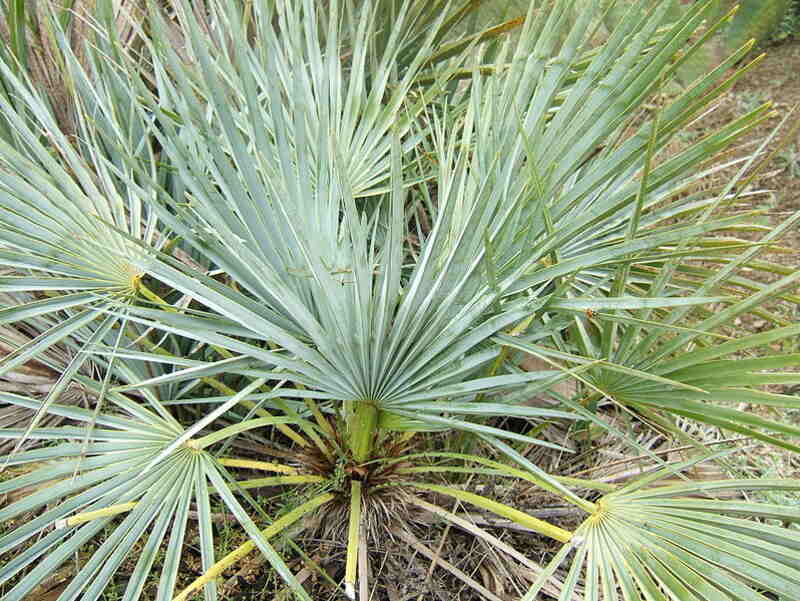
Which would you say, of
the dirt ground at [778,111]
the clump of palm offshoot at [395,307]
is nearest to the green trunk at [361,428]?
the clump of palm offshoot at [395,307]

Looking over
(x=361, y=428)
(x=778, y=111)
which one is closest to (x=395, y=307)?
(x=361, y=428)

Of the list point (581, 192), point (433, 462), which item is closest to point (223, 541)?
point (433, 462)

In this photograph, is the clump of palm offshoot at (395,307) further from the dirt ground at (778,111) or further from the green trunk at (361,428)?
the dirt ground at (778,111)

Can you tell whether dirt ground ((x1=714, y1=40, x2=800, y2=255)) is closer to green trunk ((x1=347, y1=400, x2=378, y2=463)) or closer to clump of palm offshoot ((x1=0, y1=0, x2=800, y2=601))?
clump of palm offshoot ((x1=0, y1=0, x2=800, y2=601))

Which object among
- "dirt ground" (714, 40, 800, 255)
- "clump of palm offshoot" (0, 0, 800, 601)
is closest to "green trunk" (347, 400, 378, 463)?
"clump of palm offshoot" (0, 0, 800, 601)

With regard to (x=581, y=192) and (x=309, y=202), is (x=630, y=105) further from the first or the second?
(x=309, y=202)

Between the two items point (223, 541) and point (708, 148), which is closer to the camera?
point (708, 148)

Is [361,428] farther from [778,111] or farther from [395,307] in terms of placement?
[778,111]

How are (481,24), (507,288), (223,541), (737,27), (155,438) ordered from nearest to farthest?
(507,288) < (155,438) < (223,541) < (481,24) < (737,27)

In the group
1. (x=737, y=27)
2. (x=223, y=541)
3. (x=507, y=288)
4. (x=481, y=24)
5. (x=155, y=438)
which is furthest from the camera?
(x=737, y=27)

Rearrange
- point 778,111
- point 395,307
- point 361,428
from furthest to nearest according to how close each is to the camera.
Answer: point 778,111 < point 361,428 < point 395,307

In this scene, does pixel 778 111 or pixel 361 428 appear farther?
pixel 778 111
